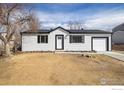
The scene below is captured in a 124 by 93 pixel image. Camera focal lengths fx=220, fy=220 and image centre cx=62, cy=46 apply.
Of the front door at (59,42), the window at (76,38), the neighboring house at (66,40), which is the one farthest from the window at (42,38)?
the window at (76,38)

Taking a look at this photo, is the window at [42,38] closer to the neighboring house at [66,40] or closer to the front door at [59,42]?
the neighboring house at [66,40]

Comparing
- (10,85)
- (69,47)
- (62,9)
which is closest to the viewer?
(10,85)

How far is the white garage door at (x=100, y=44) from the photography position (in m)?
17.3

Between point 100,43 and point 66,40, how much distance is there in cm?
277

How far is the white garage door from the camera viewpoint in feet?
56.6

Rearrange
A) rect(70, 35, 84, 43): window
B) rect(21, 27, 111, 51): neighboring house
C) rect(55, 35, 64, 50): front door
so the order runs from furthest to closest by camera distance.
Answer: rect(70, 35, 84, 43): window, rect(55, 35, 64, 50): front door, rect(21, 27, 111, 51): neighboring house

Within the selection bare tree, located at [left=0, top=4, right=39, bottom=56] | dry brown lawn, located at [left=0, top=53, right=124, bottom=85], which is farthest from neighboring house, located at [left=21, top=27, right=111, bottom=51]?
dry brown lawn, located at [left=0, top=53, right=124, bottom=85]

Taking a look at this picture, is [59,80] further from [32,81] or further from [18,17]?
[18,17]

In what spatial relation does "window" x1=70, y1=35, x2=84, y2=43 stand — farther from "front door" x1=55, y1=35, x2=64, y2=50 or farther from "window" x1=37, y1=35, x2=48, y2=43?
"window" x1=37, y1=35, x2=48, y2=43

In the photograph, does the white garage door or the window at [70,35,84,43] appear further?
the window at [70,35,84,43]

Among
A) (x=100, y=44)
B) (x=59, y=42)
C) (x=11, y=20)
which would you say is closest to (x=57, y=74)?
(x=11, y=20)

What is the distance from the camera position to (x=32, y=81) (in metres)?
8.09
